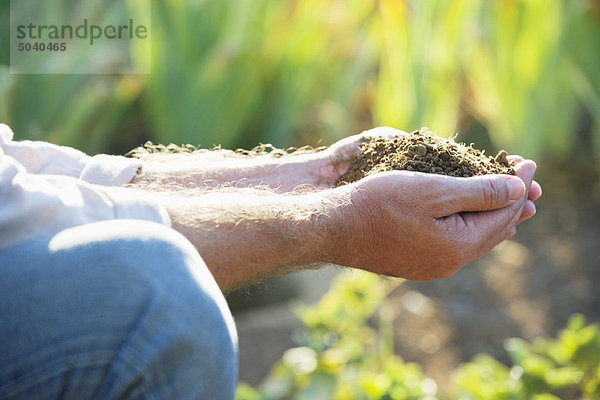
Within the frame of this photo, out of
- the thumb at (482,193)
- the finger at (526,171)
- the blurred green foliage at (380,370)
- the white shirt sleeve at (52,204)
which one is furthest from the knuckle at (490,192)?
the white shirt sleeve at (52,204)

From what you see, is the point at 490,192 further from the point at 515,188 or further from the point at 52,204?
the point at 52,204

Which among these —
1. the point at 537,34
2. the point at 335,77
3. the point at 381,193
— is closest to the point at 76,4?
the point at 335,77

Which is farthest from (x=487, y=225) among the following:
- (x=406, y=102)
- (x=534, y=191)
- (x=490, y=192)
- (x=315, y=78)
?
(x=315, y=78)

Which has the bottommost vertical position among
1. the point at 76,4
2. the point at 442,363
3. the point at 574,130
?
the point at 442,363

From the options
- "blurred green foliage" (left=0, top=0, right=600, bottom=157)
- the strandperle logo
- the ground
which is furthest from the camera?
the strandperle logo

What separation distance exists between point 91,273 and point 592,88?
8.37ft

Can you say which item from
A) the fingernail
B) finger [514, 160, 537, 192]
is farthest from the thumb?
finger [514, 160, 537, 192]

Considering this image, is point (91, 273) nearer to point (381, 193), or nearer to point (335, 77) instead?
point (381, 193)

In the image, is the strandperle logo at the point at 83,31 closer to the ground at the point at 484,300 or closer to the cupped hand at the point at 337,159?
the ground at the point at 484,300

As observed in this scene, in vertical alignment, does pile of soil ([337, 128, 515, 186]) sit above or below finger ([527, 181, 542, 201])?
above

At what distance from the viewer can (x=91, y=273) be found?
725 mm

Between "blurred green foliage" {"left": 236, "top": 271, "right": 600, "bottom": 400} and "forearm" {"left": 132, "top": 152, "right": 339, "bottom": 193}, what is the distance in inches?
17.5

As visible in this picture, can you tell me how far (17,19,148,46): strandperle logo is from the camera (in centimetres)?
281

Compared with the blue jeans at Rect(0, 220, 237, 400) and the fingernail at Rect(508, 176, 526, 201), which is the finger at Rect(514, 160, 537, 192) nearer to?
the fingernail at Rect(508, 176, 526, 201)
